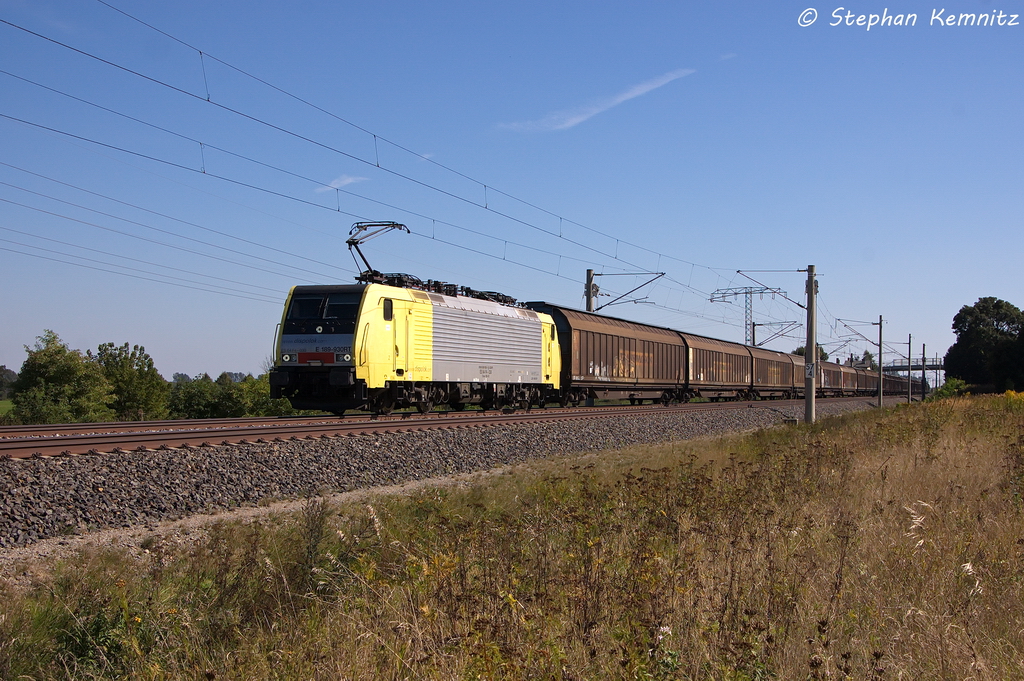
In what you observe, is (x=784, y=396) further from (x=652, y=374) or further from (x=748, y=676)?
(x=748, y=676)

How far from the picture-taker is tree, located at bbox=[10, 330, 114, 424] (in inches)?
1097

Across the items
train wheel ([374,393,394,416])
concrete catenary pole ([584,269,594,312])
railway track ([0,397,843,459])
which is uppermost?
concrete catenary pole ([584,269,594,312])

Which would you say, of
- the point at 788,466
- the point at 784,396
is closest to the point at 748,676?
the point at 788,466

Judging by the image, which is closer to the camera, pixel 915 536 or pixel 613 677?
pixel 613 677

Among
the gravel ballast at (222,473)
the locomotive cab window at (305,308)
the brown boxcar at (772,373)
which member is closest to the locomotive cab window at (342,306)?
the locomotive cab window at (305,308)

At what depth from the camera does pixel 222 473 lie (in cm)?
1080

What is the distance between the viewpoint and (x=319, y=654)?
451cm

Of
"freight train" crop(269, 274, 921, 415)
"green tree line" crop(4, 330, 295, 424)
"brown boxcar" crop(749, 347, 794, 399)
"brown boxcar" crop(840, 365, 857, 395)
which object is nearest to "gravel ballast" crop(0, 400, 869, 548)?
"freight train" crop(269, 274, 921, 415)

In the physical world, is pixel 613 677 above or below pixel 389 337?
below

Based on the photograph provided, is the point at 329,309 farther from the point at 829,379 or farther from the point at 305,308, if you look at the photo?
the point at 829,379

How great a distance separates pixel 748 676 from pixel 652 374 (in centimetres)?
3244

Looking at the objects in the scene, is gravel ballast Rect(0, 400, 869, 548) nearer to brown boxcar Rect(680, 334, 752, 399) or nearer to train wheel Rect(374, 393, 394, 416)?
train wheel Rect(374, 393, 394, 416)

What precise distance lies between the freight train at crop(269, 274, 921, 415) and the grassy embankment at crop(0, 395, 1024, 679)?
1013 centimetres

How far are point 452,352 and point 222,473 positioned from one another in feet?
37.8
